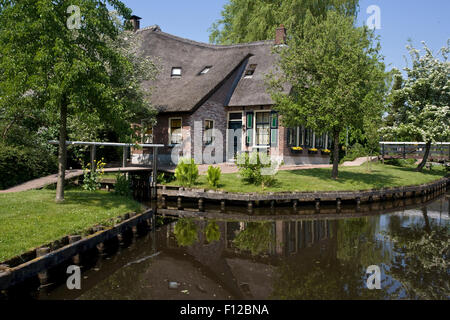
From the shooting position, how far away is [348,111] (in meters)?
15.9

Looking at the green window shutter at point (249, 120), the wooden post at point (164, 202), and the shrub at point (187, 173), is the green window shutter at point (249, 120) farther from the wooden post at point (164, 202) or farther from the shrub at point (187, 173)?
the wooden post at point (164, 202)

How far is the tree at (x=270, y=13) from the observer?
31.5 meters

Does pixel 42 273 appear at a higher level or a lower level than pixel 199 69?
lower

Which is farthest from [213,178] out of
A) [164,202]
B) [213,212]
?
[164,202]

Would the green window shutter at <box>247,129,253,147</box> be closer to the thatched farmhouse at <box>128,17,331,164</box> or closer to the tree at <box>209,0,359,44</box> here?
the thatched farmhouse at <box>128,17,331,164</box>

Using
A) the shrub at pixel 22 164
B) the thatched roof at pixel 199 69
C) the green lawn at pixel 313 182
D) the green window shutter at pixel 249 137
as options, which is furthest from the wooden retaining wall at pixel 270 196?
the green window shutter at pixel 249 137

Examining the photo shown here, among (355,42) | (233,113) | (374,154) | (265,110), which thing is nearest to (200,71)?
(233,113)

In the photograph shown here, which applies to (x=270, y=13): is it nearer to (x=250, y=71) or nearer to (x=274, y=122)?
(x=250, y=71)

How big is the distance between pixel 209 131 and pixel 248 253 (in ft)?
49.4

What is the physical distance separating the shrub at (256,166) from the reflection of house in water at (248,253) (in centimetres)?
350

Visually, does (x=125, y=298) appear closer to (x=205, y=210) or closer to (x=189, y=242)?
(x=189, y=242)

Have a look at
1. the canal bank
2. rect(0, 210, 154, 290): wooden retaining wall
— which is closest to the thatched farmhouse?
the canal bank

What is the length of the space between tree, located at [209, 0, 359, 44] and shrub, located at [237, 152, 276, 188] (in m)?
17.3

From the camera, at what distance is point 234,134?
24.2 metres
